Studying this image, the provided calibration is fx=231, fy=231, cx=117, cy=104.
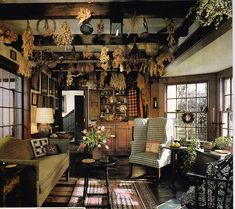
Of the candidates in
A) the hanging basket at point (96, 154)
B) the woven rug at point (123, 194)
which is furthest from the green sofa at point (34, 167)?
the hanging basket at point (96, 154)

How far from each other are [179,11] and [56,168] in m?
2.72

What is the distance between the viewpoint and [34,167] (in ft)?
8.27

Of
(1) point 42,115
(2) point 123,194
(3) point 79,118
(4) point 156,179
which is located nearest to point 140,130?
(4) point 156,179

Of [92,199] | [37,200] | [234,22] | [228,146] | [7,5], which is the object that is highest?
[7,5]

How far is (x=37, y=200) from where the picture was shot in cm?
252

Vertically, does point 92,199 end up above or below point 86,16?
below

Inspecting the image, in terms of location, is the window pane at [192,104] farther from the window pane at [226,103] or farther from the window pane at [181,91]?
the window pane at [226,103]

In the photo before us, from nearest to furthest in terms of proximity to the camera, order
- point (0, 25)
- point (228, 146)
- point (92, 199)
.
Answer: point (0, 25), point (92, 199), point (228, 146)

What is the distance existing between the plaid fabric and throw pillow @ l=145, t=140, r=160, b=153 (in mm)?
2727

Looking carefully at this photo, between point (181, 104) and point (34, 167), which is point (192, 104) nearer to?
point (181, 104)

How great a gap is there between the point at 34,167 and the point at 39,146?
68.2 inches

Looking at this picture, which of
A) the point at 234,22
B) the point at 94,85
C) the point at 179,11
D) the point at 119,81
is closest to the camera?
the point at 234,22

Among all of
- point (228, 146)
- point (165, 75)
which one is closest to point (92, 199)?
point (228, 146)

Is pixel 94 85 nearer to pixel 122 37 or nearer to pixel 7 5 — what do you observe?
pixel 122 37
